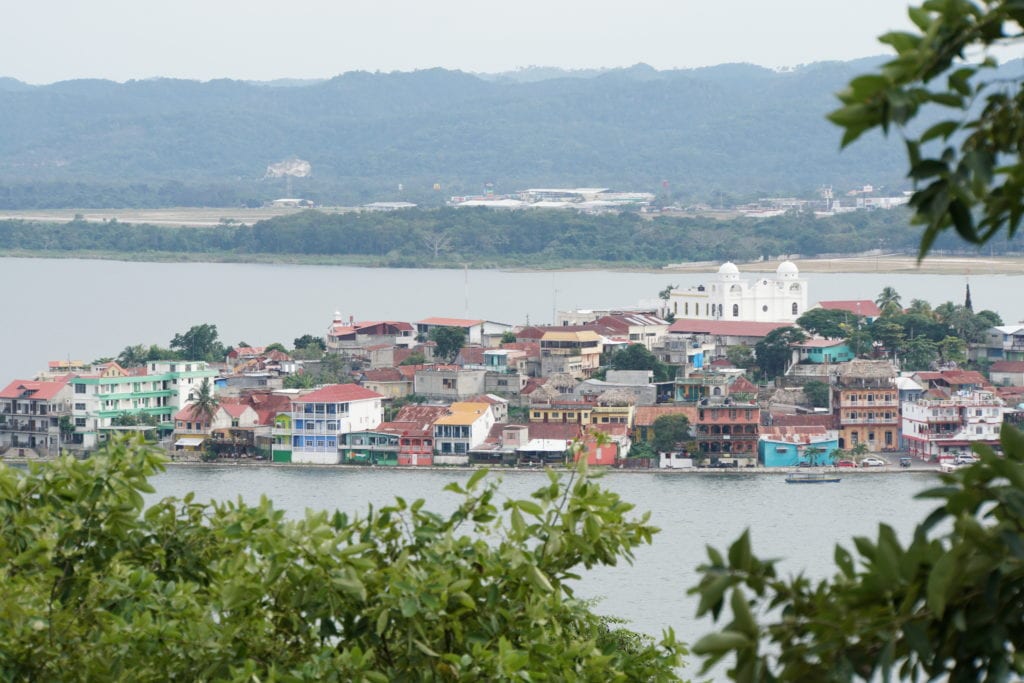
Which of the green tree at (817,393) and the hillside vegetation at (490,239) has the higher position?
the hillside vegetation at (490,239)

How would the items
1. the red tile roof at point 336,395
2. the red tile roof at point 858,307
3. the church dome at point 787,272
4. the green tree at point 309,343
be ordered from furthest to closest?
the church dome at point 787,272 → the red tile roof at point 858,307 → the green tree at point 309,343 → the red tile roof at point 336,395

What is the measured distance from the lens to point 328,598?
5.17 feet

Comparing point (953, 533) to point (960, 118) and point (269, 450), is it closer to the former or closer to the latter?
point (960, 118)

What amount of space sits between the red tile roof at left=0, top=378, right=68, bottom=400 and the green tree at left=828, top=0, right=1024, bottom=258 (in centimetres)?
1191

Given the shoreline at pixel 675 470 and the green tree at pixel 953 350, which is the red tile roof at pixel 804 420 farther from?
the green tree at pixel 953 350

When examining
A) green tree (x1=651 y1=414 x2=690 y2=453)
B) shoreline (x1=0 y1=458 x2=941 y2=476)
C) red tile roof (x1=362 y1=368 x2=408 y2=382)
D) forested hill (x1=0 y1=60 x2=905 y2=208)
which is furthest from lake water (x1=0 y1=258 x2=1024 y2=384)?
forested hill (x1=0 y1=60 x2=905 y2=208)

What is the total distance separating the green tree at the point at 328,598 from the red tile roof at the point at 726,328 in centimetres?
1451

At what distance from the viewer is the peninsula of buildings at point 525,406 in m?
11.5

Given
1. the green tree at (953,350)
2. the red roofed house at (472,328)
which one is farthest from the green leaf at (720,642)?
the red roofed house at (472,328)

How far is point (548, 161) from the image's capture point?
57.9 metres

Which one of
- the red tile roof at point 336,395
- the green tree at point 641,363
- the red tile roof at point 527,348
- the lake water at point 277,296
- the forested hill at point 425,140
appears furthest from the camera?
the forested hill at point 425,140

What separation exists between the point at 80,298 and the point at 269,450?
13.3 meters

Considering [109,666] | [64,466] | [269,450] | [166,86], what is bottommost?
[269,450]

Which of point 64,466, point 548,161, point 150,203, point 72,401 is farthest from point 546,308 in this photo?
point 548,161
